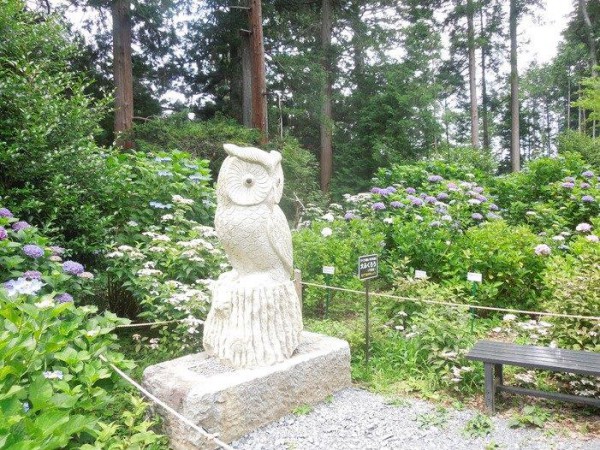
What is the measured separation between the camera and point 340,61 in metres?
15.0

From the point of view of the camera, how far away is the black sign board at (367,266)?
424 centimetres

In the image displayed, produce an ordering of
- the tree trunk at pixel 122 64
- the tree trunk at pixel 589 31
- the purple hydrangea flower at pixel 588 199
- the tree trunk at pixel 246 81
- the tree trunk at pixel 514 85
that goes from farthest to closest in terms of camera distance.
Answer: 1. the tree trunk at pixel 589 31
2. the tree trunk at pixel 514 85
3. the tree trunk at pixel 246 81
4. the tree trunk at pixel 122 64
5. the purple hydrangea flower at pixel 588 199

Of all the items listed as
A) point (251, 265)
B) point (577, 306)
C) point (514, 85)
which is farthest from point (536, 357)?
point (514, 85)

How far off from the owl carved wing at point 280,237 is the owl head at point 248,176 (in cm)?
17

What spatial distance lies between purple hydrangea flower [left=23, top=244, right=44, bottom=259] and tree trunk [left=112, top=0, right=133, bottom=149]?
5.83 metres

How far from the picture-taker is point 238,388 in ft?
10.1

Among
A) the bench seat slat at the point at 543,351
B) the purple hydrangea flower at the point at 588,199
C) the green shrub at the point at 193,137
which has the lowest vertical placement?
the bench seat slat at the point at 543,351

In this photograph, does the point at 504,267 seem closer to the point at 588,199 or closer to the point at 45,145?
the point at 588,199

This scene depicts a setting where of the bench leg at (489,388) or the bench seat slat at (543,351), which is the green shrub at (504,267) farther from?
the bench leg at (489,388)

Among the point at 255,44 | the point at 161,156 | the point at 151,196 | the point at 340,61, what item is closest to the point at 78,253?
the point at 151,196

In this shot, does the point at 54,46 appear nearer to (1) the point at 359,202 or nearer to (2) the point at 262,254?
(2) the point at 262,254

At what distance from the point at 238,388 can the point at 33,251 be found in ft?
6.61

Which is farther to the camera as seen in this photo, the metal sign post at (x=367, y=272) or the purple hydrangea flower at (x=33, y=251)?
the metal sign post at (x=367, y=272)

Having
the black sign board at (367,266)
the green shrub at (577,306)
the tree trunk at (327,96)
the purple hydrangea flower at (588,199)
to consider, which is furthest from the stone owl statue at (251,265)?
the tree trunk at (327,96)
